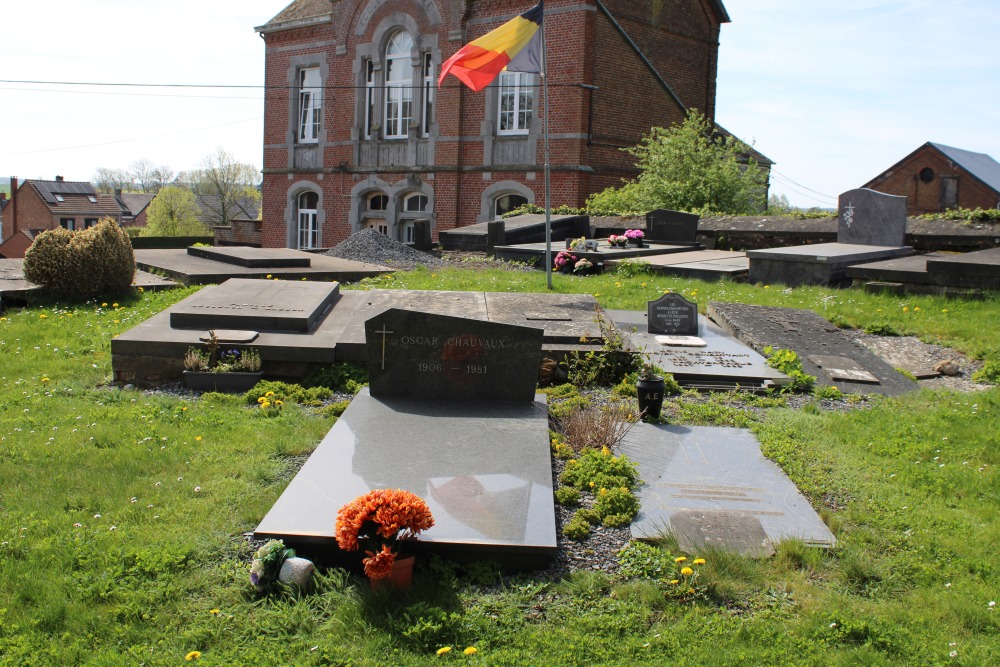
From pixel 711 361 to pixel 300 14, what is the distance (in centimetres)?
2711

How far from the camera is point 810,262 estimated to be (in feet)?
42.5

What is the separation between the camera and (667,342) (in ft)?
28.5

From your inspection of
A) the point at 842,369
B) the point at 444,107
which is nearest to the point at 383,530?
the point at 842,369

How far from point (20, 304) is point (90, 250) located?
1.03 m

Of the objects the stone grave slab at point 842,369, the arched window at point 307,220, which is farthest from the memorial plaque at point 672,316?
the arched window at point 307,220

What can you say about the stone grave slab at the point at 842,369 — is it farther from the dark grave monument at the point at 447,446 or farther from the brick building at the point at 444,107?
the brick building at the point at 444,107

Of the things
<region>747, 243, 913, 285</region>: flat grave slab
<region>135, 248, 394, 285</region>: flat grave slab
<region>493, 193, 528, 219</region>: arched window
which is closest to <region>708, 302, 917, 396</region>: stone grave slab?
<region>747, 243, 913, 285</region>: flat grave slab

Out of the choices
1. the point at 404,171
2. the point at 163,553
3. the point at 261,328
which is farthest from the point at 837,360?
the point at 404,171

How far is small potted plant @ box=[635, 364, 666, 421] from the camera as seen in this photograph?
21.5 ft

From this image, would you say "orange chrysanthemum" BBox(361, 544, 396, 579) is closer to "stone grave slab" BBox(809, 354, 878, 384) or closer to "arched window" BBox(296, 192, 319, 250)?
"stone grave slab" BBox(809, 354, 878, 384)

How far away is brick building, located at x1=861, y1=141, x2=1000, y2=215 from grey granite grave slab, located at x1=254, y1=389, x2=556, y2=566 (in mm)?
42462

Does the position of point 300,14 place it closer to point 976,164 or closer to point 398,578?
point 398,578

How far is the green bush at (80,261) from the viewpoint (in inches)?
427

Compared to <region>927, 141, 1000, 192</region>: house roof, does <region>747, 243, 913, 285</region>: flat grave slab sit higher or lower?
lower
